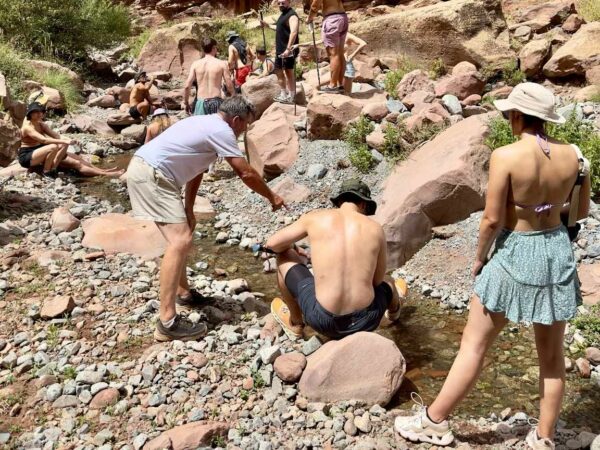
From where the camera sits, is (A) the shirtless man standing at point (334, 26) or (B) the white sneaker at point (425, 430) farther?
(A) the shirtless man standing at point (334, 26)

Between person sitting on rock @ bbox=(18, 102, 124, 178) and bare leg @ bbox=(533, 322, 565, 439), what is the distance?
23.0 ft

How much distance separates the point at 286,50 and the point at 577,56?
200 inches

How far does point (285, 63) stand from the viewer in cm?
912

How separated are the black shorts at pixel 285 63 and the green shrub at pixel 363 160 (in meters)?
2.54

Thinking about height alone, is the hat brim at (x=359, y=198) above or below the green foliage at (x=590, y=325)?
above

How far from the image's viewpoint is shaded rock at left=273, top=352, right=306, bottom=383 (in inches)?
147

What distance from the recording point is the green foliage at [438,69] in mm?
11867

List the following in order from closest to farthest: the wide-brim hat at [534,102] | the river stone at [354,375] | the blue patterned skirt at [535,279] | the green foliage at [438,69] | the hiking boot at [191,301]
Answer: the wide-brim hat at [534,102] → the blue patterned skirt at [535,279] → the river stone at [354,375] → the hiking boot at [191,301] → the green foliage at [438,69]

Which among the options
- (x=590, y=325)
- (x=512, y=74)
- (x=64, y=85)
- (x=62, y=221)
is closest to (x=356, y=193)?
(x=590, y=325)


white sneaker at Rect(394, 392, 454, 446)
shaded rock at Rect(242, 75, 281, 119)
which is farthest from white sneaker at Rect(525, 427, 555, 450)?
shaded rock at Rect(242, 75, 281, 119)

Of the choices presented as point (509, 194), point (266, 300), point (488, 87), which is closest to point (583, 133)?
point (266, 300)

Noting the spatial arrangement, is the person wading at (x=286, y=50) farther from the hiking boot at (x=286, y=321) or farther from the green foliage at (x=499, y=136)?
the hiking boot at (x=286, y=321)

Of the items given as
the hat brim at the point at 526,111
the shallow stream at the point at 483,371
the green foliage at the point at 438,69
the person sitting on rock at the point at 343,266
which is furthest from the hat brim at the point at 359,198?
the green foliage at the point at 438,69

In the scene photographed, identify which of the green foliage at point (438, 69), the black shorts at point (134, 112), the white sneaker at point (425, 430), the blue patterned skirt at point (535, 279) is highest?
the blue patterned skirt at point (535, 279)
